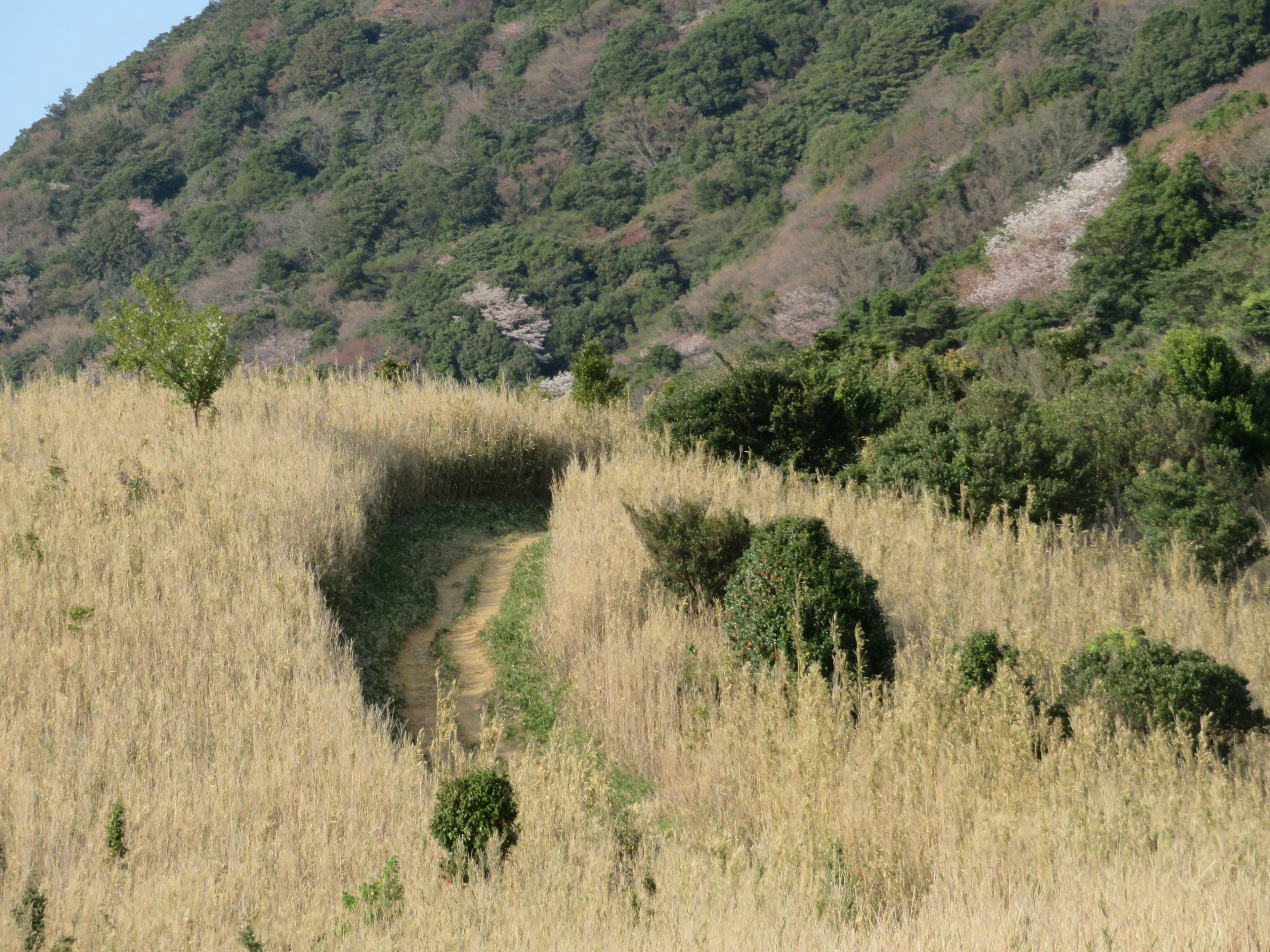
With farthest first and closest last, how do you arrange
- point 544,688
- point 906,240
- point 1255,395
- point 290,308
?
point 290,308, point 906,240, point 1255,395, point 544,688

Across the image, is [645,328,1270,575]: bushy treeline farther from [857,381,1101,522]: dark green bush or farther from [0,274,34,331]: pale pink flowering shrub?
[0,274,34,331]: pale pink flowering shrub

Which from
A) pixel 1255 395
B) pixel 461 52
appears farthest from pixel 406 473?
pixel 461 52

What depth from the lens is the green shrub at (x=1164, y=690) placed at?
4.41 m

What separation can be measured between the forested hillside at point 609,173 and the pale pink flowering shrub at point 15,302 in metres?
0.19

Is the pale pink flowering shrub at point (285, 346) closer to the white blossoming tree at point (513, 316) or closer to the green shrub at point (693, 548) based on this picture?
the white blossoming tree at point (513, 316)

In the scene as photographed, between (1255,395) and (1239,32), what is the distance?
27.8 m

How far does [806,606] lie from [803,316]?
2892 cm

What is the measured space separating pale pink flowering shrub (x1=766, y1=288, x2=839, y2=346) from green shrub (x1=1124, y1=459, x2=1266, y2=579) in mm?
25333

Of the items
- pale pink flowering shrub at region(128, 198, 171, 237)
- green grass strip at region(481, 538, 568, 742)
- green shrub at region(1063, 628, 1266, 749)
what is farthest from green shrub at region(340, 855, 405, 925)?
pale pink flowering shrub at region(128, 198, 171, 237)

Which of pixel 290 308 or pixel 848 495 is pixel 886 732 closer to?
pixel 848 495

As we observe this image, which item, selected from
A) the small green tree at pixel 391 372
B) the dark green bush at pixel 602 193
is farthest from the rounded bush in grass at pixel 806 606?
the dark green bush at pixel 602 193

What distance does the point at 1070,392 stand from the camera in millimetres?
11047

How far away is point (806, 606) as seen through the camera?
5.48m

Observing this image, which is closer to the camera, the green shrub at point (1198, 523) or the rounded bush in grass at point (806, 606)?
the rounded bush in grass at point (806, 606)
